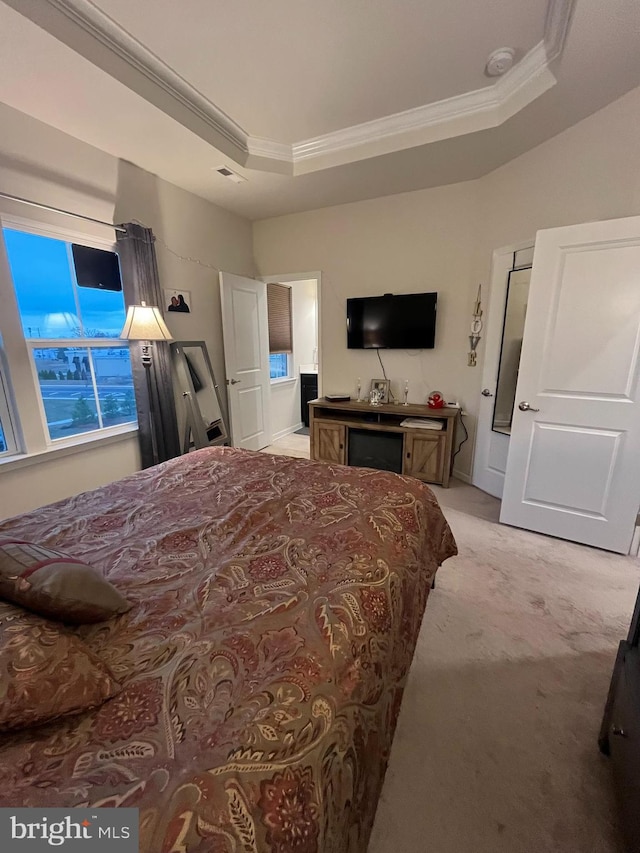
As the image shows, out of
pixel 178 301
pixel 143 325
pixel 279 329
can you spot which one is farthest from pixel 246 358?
pixel 143 325

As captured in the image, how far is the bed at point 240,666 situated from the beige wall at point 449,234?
2403 millimetres

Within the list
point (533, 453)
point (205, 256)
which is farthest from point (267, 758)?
point (205, 256)

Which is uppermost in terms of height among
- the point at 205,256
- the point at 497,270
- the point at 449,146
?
the point at 449,146

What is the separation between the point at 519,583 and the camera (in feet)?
6.86

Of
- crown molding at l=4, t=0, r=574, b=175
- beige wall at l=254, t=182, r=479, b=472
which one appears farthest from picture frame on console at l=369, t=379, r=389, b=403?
crown molding at l=4, t=0, r=574, b=175

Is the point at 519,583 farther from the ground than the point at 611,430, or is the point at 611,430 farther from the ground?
the point at 611,430

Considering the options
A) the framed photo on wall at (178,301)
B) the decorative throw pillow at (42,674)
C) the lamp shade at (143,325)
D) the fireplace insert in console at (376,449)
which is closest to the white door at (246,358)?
the framed photo on wall at (178,301)

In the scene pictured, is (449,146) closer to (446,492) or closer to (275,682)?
(446,492)

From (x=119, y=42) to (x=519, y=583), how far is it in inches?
146

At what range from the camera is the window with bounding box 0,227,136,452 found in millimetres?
2426

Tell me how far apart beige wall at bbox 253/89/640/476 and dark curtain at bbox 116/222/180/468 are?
1.74 meters

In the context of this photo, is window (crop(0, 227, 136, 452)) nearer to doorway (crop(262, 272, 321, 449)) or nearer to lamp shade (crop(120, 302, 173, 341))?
lamp shade (crop(120, 302, 173, 341))

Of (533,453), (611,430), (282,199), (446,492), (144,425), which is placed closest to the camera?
(611,430)

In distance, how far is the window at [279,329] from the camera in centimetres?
518
